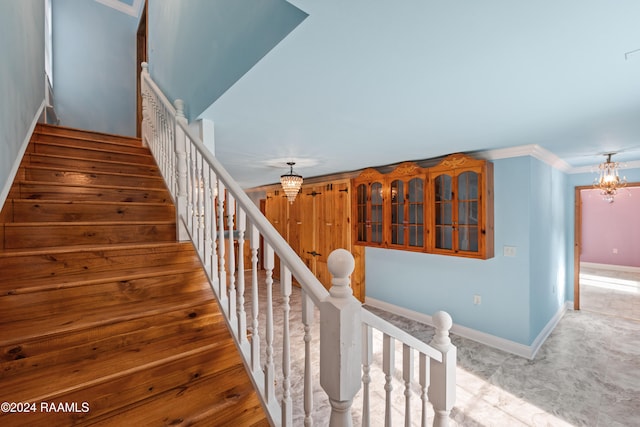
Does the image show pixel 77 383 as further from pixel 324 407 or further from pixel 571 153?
pixel 571 153

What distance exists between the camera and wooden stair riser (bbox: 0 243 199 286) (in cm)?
135

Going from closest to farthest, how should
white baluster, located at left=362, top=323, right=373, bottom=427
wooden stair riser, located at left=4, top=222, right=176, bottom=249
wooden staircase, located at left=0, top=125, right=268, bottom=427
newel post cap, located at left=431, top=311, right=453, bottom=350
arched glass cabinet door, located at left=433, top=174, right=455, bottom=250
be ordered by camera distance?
white baluster, located at left=362, top=323, right=373, bottom=427 → wooden staircase, located at left=0, top=125, right=268, bottom=427 → newel post cap, located at left=431, top=311, right=453, bottom=350 → wooden stair riser, located at left=4, top=222, right=176, bottom=249 → arched glass cabinet door, located at left=433, top=174, right=455, bottom=250

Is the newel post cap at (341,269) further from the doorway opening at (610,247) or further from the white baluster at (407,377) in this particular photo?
the doorway opening at (610,247)

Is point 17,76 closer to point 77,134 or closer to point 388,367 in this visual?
point 77,134

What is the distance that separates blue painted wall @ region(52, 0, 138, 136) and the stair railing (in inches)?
105

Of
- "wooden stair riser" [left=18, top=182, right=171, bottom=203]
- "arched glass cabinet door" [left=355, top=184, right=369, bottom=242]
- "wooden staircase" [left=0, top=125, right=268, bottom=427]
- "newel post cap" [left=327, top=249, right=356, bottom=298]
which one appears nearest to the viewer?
"newel post cap" [left=327, top=249, right=356, bottom=298]

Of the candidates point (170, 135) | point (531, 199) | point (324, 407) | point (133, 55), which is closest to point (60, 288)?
point (170, 135)

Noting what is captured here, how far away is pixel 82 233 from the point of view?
1.71 meters

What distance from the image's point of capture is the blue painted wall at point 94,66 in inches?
153

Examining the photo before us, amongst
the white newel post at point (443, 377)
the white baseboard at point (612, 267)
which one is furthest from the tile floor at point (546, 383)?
the white baseboard at point (612, 267)

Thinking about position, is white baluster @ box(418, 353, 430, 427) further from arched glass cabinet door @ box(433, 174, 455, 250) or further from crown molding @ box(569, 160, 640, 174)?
crown molding @ box(569, 160, 640, 174)

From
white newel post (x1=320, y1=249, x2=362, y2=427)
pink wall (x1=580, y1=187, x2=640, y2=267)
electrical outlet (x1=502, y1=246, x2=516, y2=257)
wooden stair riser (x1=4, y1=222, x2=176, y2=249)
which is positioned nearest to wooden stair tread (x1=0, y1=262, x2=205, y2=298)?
wooden stair riser (x1=4, y1=222, x2=176, y2=249)

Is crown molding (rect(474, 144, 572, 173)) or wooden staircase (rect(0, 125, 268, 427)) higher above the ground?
crown molding (rect(474, 144, 572, 173))

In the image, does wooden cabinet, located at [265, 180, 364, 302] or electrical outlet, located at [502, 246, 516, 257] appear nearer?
electrical outlet, located at [502, 246, 516, 257]
